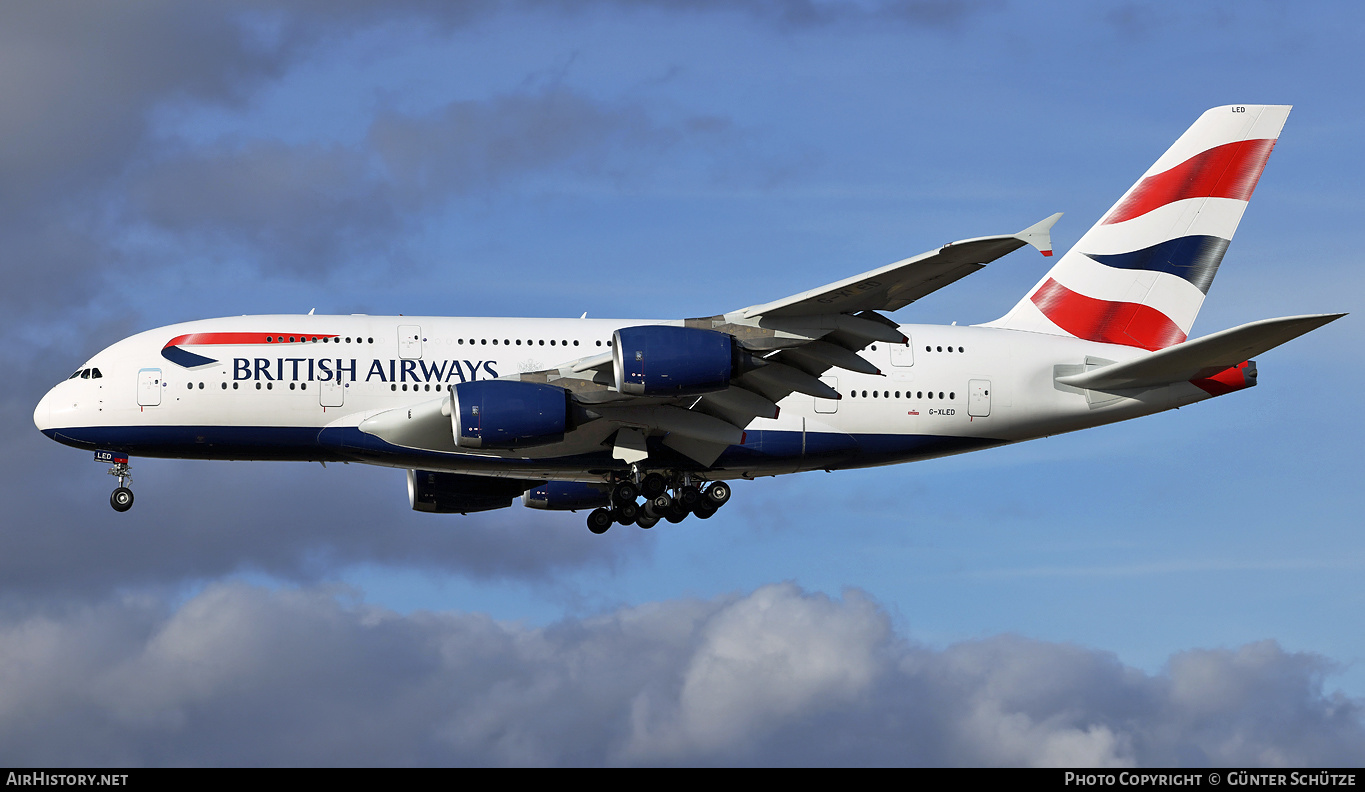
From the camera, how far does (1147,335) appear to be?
39.5 meters

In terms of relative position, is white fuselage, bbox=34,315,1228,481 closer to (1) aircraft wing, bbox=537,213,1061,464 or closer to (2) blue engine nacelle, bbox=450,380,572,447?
(1) aircraft wing, bbox=537,213,1061,464

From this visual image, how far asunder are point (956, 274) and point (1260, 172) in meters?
17.4

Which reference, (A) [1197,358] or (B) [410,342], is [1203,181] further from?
(B) [410,342]

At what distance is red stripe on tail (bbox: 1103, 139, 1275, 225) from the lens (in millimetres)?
40969

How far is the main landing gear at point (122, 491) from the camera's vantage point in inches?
1368

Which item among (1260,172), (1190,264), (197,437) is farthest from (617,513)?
(1260,172)

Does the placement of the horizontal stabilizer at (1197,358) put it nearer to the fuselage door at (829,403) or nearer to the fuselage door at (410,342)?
the fuselage door at (829,403)

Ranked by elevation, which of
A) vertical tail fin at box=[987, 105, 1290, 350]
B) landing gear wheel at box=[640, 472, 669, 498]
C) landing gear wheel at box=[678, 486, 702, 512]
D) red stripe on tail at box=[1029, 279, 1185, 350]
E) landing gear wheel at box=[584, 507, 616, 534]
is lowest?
landing gear wheel at box=[584, 507, 616, 534]

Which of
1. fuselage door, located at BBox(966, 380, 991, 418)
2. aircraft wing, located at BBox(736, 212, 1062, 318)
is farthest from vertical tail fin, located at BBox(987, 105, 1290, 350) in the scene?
aircraft wing, located at BBox(736, 212, 1062, 318)

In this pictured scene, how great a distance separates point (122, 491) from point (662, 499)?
12859mm

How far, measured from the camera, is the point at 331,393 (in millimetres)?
33844

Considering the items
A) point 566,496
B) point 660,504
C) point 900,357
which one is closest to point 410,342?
point 660,504

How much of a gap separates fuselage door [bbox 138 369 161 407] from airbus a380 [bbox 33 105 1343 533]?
40 millimetres
